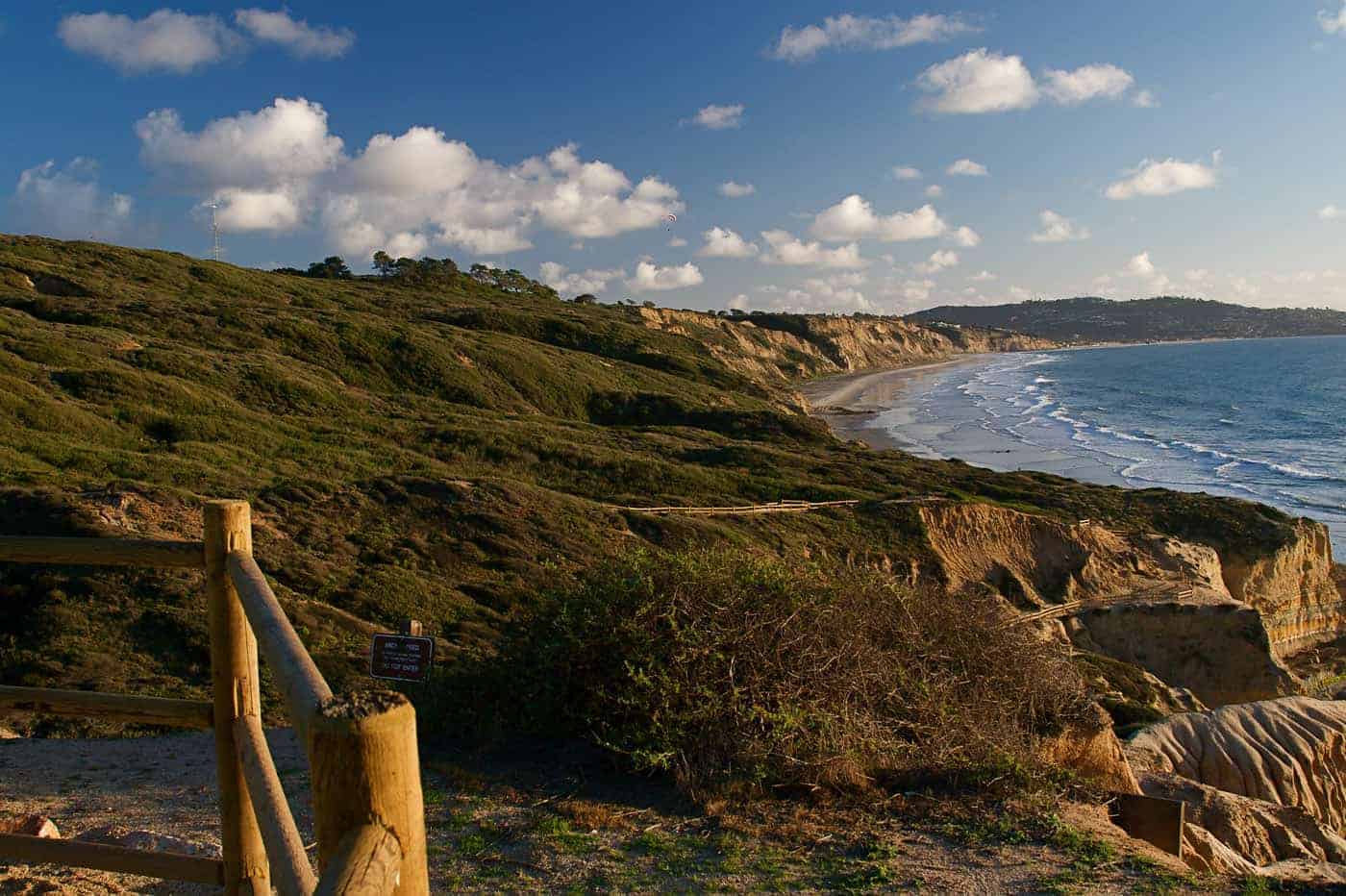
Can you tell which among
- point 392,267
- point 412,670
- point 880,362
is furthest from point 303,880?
point 880,362

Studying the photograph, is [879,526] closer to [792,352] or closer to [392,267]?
[392,267]

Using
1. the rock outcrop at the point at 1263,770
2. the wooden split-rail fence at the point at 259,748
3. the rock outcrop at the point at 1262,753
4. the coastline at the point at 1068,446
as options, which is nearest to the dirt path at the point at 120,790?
the wooden split-rail fence at the point at 259,748

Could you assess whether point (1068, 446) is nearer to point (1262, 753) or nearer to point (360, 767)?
point (1262, 753)

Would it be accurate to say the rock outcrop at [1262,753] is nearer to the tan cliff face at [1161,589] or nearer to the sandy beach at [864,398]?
the tan cliff face at [1161,589]

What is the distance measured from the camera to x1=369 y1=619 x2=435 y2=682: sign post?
6942 mm

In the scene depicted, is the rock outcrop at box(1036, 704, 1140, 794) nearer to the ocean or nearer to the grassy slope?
the grassy slope

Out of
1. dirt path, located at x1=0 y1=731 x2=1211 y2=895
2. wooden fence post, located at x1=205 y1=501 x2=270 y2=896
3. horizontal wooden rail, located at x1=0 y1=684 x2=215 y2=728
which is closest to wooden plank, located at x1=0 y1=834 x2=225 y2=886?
wooden fence post, located at x1=205 y1=501 x2=270 y2=896

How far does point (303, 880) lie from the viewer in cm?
234

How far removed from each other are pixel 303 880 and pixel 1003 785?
561 centimetres

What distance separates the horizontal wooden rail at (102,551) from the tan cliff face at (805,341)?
7329cm

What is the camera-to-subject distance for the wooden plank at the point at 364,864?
65.1 inches

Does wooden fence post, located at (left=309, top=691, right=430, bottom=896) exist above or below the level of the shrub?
above

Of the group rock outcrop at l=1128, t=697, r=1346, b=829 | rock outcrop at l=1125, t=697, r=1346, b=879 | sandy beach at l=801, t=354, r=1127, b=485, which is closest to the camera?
rock outcrop at l=1125, t=697, r=1346, b=879

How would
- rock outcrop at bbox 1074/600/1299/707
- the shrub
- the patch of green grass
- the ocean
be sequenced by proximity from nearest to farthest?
the patch of green grass → the shrub → rock outcrop at bbox 1074/600/1299/707 → the ocean
